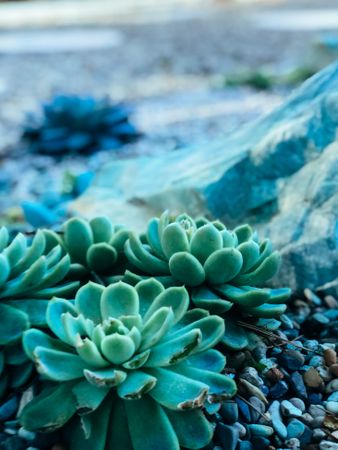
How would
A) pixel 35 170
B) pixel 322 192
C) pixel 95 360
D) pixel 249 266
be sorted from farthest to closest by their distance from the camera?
1. pixel 35 170
2. pixel 322 192
3. pixel 249 266
4. pixel 95 360

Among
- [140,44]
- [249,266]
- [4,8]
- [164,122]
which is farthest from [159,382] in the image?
[4,8]

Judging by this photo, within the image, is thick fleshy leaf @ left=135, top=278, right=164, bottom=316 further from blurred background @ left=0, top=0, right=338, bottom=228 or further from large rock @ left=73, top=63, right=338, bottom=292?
blurred background @ left=0, top=0, right=338, bottom=228

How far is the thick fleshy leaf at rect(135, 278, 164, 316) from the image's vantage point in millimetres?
1570

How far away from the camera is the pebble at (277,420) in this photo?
1.48 m

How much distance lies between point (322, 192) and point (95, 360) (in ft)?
3.10

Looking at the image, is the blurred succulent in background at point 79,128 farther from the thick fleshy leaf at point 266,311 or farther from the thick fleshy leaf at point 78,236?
the thick fleshy leaf at point 266,311

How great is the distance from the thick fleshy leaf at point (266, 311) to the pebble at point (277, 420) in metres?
0.20

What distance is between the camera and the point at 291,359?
1.65 metres

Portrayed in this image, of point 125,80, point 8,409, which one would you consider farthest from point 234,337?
point 125,80

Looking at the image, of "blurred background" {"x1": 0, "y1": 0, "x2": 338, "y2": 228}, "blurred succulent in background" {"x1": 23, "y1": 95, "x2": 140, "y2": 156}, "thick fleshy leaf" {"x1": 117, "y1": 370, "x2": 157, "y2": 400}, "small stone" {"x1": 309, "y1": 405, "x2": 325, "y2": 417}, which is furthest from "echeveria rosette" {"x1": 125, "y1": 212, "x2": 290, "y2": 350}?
"blurred succulent in background" {"x1": 23, "y1": 95, "x2": 140, "y2": 156}

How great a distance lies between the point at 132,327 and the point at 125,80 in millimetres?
4787

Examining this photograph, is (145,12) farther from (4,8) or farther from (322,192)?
(322,192)

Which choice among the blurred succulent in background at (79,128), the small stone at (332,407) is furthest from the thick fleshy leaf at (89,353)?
the blurred succulent in background at (79,128)

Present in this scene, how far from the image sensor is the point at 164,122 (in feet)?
15.0
